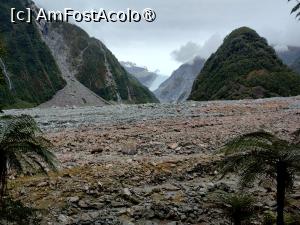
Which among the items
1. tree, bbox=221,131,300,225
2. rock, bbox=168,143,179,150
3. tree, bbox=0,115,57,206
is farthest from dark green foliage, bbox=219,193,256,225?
rock, bbox=168,143,179,150

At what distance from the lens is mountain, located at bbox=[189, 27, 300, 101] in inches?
4459

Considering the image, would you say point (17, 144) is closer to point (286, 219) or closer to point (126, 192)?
point (126, 192)

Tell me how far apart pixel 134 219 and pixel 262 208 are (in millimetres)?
3410

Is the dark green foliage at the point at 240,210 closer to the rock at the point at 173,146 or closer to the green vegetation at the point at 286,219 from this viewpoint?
the green vegetation at the point at 286,219

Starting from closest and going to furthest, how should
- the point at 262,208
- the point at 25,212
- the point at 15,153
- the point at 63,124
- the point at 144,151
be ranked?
the point at 25,212 → the point at 15,153 → the point at 262,208 → the point at 144,151 → the point at 63,124

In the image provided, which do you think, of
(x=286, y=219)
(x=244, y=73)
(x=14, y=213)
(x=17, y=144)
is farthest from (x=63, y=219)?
(x=244, y=73)

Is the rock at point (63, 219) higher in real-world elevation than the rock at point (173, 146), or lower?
lower

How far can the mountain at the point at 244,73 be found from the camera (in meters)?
113

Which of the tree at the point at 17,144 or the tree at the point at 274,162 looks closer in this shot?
the tree at the point at 17,144

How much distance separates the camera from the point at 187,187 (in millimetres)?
13156

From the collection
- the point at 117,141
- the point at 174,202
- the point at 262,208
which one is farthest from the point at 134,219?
the point at 117,141

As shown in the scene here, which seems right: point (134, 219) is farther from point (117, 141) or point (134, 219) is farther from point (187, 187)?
point (117, 141)

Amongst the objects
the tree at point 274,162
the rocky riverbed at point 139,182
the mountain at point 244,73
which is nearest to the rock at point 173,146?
the rocky riverbed at point 139,182

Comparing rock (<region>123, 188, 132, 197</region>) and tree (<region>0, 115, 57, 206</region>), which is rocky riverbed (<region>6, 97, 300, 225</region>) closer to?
rock (<region>123, 188, 132, 197</region>)
